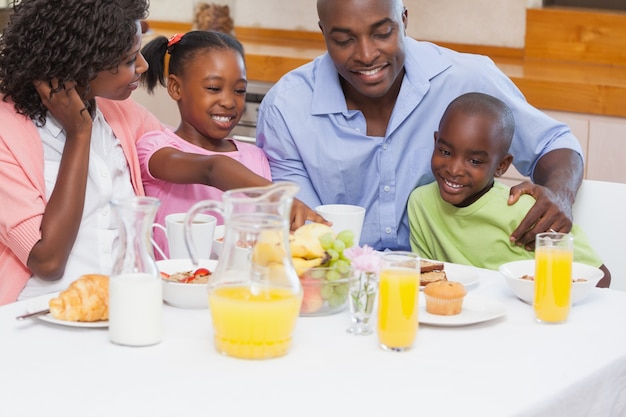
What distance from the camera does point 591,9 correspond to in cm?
383

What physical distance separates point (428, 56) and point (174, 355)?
127cm

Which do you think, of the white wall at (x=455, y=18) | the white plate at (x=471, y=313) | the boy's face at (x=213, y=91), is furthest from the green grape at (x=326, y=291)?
the white wall at (x=455, y=18)

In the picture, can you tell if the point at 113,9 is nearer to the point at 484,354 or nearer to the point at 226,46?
the point at 226,46

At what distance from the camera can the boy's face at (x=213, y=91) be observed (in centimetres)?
231

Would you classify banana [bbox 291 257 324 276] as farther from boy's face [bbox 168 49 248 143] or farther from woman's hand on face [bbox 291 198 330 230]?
boy's face [bbox 168 49 248 143]

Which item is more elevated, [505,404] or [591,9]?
[591,9]

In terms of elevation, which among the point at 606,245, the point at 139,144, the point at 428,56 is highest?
the point at 428,56

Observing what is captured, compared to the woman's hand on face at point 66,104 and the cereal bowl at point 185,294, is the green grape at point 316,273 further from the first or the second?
the woman's hand on face at point 66,104

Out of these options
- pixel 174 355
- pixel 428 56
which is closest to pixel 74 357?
pixel 174 355

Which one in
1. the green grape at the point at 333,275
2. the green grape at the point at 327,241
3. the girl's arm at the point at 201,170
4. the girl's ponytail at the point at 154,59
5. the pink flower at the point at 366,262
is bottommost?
the green grape at the point at 333,275

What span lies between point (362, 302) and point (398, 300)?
0.10m

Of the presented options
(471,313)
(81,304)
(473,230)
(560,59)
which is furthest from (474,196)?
(560,59)

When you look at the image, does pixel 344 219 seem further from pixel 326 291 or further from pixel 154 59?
pixel 154 59

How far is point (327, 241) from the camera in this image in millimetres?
1468
